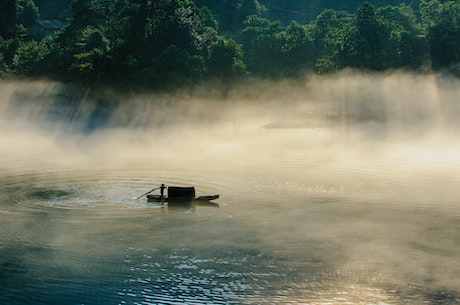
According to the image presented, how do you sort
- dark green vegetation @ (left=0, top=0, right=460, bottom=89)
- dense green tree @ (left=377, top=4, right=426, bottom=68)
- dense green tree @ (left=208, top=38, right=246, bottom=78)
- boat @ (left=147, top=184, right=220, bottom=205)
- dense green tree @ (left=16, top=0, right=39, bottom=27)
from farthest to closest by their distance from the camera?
dense green tree @ (left=16, top=0, right=39, bottom=27) < dense green tree @ (left=377, top=4, right=426, bottom=68) < dense green tree @ (left=208, top=38, right=246, bottom=78) < dark green vegetation @ (left=0, top=0, right=460, bottom=89) < boat @ (left=147, top=184, right=220, bottom=205)

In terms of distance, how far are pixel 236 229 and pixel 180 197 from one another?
8999mm

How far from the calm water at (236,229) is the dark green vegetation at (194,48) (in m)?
37.6

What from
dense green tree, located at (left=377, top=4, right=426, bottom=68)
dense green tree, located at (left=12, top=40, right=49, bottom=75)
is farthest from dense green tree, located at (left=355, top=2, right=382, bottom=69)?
dense green tree, located at (left=12, top=40, right=49, bottom=75)

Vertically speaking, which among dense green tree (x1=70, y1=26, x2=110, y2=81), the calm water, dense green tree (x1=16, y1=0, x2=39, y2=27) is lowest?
the calm water

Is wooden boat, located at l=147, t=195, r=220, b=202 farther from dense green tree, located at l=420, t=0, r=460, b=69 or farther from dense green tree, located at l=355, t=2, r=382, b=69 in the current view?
dense green tree, located at l=420, t=0, r=460, b=69

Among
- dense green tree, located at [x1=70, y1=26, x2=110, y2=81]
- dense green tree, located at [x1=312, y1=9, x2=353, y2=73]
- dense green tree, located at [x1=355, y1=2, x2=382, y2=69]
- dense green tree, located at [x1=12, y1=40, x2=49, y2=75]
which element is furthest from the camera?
dense green tree, located at [x1=312, y1=9, x2=353, y2=73]

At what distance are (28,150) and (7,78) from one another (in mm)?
43666

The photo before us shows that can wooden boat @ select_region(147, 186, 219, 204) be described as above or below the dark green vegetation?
below

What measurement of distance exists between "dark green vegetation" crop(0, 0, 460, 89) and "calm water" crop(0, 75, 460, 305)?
37.6 metres

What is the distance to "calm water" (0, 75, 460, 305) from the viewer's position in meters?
31.8

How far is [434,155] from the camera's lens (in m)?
79.7

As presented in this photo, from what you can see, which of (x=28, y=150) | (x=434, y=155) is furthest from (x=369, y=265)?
(x=28, y=150)

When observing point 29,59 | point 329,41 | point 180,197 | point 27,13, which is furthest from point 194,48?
point 27,13

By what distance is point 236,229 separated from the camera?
43031mm
